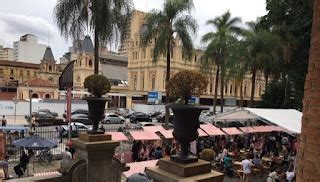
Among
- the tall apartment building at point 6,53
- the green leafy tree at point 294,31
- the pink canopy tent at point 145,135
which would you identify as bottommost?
the pink canopy tent at point 145,135

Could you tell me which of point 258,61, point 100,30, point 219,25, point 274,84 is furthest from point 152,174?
point 274,84

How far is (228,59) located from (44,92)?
1365 inches

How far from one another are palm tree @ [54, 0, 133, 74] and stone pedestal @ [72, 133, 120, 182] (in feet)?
36.6

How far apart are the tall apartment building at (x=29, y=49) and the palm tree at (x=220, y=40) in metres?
73.5

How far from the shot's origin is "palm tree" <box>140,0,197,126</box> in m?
21.4

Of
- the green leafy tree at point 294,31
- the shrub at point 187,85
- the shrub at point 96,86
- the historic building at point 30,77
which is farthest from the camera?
the historic building at point 30,77

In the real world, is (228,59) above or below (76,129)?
above

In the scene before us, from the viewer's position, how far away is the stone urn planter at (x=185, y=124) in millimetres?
4039

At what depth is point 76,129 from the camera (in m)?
25.2

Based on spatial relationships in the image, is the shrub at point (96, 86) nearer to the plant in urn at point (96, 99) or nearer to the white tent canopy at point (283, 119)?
the plant in urn at point (96, 99)

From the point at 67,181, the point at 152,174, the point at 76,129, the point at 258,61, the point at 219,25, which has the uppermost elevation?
the point at 219,25

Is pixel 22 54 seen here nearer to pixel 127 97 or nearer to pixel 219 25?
pixel 127 97

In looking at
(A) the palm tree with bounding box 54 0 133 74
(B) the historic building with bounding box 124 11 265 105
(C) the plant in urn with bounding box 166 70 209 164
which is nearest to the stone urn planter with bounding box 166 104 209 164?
(C) the plant in urn with bounding box 166 70 209 164

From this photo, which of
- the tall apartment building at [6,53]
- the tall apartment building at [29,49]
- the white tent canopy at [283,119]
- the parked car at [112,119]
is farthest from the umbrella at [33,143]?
the tall apartment building at [6,53]
